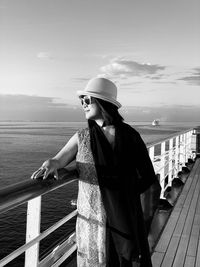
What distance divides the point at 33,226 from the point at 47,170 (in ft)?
0.81

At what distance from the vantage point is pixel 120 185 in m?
1.27

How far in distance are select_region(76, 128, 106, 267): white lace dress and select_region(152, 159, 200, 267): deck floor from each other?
3.79 feet

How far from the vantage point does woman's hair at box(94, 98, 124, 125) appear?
1.33 metres

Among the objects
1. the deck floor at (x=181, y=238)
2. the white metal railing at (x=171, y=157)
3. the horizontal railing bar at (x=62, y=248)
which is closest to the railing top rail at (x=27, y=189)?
the horizontal railing bar at (x=62, y=248)

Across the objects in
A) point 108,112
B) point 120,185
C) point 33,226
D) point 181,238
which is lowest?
point 181,238

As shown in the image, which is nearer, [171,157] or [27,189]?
[27,189]

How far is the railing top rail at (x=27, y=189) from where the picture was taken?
3.32 feet

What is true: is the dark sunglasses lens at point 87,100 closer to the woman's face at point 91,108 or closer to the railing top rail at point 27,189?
the woman's face at point 91,108

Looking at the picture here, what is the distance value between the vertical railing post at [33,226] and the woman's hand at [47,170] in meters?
0.12

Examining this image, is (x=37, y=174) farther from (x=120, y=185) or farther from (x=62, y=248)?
(x=62, y=248)

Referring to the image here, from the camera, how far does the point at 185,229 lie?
313 cm

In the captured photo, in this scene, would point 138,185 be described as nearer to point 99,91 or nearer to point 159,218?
point 99,91

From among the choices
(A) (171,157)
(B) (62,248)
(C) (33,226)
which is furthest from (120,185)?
(A) (171,157)

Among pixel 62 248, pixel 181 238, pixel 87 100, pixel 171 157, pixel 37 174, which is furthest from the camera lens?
pixel 171 157
